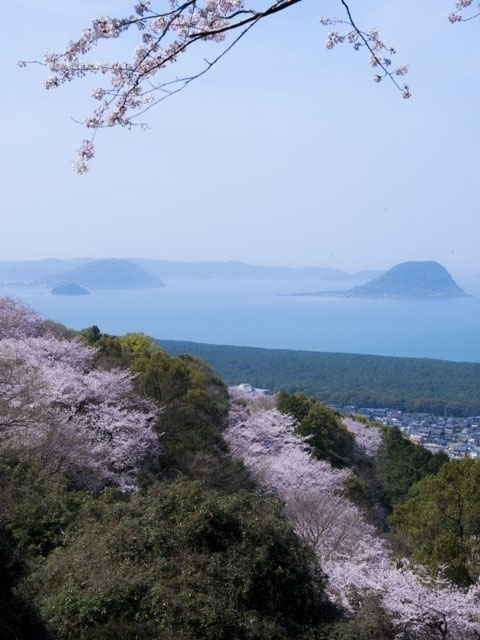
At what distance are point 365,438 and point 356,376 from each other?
3253 centimetres

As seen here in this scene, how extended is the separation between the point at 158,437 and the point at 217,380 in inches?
371

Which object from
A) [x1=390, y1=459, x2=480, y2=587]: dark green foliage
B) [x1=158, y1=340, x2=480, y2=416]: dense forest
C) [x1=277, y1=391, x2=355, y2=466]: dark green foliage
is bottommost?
[x1=158, y1=340, x2=480, y2=416]: dense forest

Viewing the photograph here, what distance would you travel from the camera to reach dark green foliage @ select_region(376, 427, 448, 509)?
2217cm

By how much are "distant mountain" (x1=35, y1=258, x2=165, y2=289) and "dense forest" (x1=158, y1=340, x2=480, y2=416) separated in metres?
43.1

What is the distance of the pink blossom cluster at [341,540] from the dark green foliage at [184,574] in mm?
1108

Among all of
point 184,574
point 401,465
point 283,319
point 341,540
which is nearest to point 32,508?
point 184,574

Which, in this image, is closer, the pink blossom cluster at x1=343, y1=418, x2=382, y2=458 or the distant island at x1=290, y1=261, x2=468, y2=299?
the pink blossom cluster at x1=343, y1=418, x2=382, y2=458

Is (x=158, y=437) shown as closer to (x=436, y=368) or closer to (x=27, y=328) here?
(x=27, y=328)

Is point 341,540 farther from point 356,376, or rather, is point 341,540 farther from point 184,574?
point 356,376

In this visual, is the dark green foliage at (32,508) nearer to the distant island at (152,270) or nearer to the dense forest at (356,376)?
the dense forest at (356,376)

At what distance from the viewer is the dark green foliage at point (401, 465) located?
2217 cm

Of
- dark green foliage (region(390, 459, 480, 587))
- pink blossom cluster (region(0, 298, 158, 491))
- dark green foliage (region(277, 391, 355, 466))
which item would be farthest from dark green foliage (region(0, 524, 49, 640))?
dark green foliage (region(277, 391, 355, 466))

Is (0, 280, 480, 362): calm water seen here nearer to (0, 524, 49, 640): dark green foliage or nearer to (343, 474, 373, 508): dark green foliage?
(343, 474, 373, 508): dark green foliage

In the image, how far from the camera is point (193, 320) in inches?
4439
